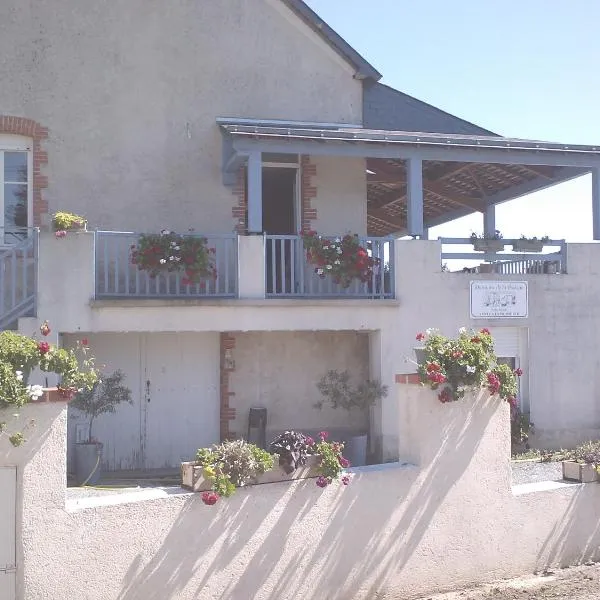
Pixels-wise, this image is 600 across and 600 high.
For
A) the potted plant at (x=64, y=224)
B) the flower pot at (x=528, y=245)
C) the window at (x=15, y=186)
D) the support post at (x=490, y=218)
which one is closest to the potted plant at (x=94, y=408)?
the potted plant at (x=64, y=224)

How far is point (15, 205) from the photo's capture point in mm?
11297

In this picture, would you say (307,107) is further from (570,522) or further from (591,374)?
(570,522)

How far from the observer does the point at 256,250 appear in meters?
10.4

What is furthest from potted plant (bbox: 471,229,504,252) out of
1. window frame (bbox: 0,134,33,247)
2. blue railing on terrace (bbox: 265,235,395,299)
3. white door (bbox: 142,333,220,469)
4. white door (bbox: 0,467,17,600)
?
white door (bbox: 0,467,17,600)

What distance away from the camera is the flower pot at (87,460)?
9812mm

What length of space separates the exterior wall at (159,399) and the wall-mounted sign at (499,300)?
3.99 meters

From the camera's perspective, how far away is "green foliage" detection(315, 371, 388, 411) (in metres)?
11.2

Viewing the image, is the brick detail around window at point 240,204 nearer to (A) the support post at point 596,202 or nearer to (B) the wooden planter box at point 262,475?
(A) the support post at point 596,202

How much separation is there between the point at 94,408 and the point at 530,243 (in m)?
6.87

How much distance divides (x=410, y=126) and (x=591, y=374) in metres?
5.00

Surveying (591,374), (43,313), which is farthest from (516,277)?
(43,313)

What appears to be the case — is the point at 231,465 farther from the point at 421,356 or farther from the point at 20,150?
the point at 20,150

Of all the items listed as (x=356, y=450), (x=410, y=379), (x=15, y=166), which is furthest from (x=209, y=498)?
(x=15, y=166)

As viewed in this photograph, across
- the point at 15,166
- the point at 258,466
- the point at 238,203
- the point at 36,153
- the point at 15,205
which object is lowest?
the point at 258,466
